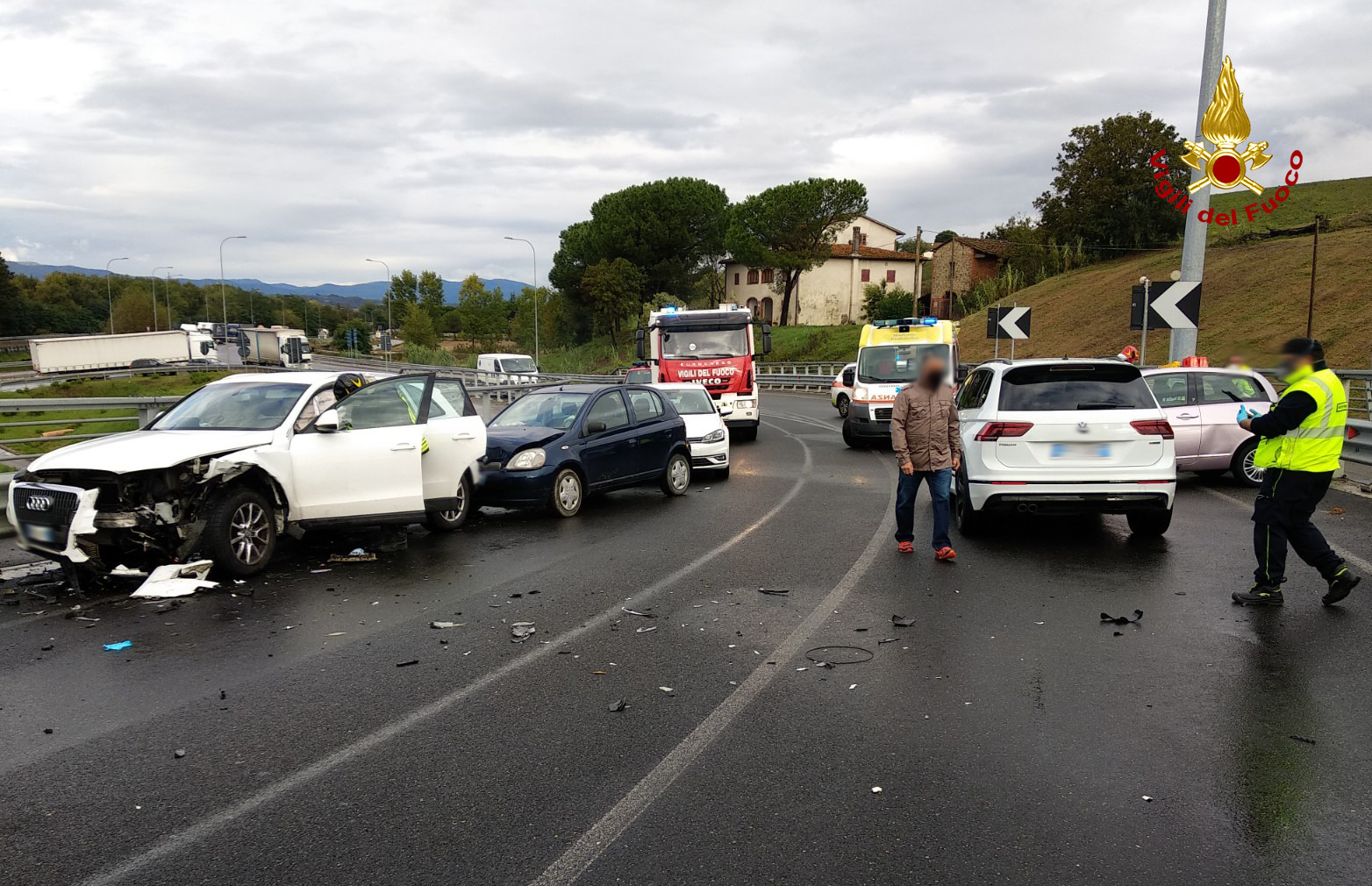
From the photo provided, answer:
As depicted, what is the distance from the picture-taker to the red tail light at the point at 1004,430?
8.38 m

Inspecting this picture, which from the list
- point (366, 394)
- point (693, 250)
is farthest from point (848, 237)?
point (366, 394)

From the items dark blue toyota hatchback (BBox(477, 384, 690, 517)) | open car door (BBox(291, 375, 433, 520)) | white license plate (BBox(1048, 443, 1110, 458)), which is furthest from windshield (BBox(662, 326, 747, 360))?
white license plate (BBox(1048, 443, 1110, 458))

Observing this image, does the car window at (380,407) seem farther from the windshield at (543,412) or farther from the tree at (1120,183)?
the tree at (1120,183)

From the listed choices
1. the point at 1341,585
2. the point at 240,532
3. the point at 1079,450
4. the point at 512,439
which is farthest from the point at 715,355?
the point at 1341,585

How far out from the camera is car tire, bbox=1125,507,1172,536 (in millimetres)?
8711

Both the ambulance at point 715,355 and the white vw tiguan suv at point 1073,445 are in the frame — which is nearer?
the white vw tiguan suv at point 1073,445

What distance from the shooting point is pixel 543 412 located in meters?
11.6

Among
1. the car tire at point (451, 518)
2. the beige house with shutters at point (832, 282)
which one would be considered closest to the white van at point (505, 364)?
the car tire at point (451, 518)

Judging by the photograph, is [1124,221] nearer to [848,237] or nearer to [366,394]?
[848,237]

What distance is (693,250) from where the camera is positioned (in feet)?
239

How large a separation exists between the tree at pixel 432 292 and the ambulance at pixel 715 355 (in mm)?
82340

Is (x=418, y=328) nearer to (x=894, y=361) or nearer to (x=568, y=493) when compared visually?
(x=894, y=361)

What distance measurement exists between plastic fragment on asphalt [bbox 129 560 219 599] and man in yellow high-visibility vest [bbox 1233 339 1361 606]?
7.64 meters

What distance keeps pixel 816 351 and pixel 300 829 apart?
195 feet
